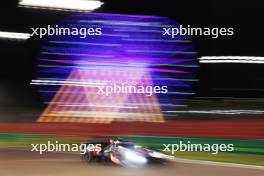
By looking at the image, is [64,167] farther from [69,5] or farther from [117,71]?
[69,5]

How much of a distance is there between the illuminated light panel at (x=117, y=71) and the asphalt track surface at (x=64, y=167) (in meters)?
0.21

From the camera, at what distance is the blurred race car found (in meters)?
2.04

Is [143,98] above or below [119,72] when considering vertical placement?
below

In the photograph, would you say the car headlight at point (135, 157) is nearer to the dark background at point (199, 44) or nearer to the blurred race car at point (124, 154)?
the blurred race car at point (124, 154)

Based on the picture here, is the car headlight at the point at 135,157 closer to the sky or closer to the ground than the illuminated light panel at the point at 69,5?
closer to the ground

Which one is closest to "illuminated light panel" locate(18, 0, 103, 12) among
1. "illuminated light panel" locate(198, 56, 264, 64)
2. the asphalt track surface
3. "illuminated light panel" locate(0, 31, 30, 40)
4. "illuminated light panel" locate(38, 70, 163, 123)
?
"illuminated light panel" locate(0, 31, 30, 40)

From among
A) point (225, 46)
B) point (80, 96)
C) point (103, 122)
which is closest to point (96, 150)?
point (103, 122)

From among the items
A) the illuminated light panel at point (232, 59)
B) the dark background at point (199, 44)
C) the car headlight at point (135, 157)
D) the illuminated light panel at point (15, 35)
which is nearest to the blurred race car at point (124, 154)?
the car headlight at point (135, 157)

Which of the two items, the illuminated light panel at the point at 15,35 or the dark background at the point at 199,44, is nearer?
the dark background at the point at 199,44

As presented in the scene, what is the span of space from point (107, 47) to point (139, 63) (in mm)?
187

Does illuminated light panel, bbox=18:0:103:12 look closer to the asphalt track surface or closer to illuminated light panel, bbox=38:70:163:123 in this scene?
illuminated light panel, bbox=38:70:163:123

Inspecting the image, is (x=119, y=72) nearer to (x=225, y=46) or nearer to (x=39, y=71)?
(x=39, y=71)

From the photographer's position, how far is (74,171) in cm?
210

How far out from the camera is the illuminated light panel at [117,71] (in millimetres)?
2049
